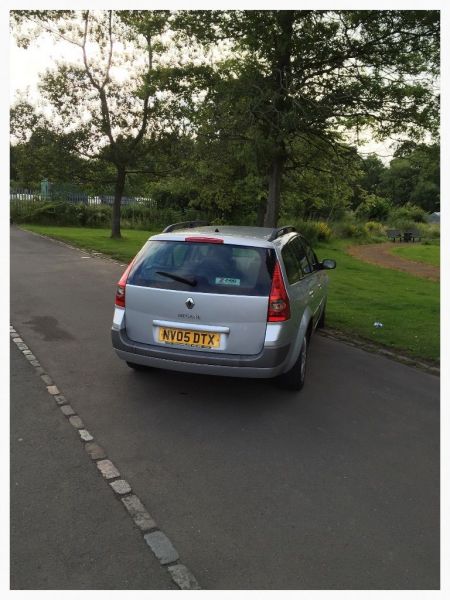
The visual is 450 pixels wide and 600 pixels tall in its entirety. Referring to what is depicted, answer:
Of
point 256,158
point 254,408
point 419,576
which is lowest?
point 419,576

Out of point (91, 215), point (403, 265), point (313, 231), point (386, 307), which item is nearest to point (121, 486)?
point (386, 307)

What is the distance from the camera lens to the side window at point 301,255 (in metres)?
5.45

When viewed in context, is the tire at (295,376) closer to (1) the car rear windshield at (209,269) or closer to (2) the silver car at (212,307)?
(2) the silver car at (212,307)

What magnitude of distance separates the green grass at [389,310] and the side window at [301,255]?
6.44ft

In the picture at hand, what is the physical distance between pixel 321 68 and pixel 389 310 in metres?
4.70

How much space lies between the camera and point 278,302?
13.7 feet

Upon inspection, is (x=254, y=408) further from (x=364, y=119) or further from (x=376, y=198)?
(x=376, y=198)

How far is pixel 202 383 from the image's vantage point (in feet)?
16.2

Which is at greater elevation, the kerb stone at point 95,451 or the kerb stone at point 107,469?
the kerb stone at point 95,451

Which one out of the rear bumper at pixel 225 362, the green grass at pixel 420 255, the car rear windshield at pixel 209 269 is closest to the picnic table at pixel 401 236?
the green grass at pixel 420 255

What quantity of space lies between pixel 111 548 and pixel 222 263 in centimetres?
246

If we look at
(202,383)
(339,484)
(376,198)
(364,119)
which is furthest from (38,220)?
(339,484)

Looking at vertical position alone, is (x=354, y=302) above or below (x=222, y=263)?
below

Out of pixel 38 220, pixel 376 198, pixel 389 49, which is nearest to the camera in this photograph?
pixel 389 49
